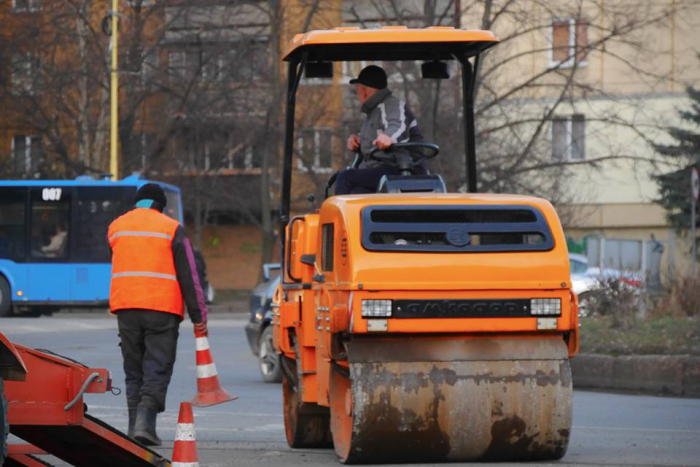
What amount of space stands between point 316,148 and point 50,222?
1014 centimetres

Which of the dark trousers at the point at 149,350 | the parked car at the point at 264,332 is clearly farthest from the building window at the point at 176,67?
the dark trousers at the point at 149,350

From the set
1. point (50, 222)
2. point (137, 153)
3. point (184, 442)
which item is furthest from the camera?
point (137, 153)

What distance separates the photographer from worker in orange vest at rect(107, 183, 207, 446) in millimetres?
9859

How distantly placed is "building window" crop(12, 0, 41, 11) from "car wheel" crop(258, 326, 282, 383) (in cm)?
2636

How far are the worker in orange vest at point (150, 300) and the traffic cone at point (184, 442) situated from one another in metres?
2.22

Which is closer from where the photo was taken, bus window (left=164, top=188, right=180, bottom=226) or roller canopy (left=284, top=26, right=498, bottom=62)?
roller canopy (left=284, top=26, right=498, bottom=62)

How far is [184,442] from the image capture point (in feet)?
24.8

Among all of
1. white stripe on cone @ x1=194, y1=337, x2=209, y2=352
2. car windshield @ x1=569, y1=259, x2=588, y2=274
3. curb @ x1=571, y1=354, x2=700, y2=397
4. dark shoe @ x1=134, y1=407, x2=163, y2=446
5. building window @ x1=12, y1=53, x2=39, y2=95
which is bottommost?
car windshield @ x1=569, y1=259, x2=588, y2=274

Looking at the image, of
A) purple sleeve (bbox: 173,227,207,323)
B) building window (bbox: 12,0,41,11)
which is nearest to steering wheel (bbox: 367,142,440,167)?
purple sleeve (bbox: 173,227,207,323)

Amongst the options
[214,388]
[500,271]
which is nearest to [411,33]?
[500,271]

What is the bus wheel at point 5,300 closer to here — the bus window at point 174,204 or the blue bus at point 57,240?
the blue bus at point 57,240

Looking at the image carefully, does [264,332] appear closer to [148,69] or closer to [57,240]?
[57,240]

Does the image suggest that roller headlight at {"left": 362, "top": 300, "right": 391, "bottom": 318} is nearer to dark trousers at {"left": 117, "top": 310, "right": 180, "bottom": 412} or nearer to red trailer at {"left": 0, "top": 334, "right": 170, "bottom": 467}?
red trailer at {"left": 0, "top": 334, "right": 170, "bottom": 467}

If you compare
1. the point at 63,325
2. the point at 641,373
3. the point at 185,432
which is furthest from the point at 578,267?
the point at 185,432
